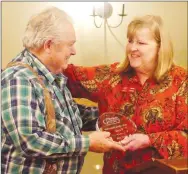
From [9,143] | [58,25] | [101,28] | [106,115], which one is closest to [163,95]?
[106,115]

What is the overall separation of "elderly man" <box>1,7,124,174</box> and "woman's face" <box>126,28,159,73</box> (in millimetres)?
207

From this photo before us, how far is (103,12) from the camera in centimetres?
132

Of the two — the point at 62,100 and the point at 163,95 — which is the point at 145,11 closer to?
the point at 163,95

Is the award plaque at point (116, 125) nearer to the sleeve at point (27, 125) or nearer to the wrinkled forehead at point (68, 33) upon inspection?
the sleeve at point (27, 125)

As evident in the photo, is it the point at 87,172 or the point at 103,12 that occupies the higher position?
the point at 103,12

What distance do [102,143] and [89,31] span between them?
0.40 meters

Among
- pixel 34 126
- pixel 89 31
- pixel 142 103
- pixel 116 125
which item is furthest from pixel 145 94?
pixel 34 126

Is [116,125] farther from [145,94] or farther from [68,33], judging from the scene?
[68,33]

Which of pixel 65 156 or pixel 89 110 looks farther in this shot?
pixel 89 110

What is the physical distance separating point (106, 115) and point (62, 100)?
17 cm

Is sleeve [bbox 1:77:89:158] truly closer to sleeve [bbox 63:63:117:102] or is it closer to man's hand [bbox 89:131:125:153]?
man's hand [bbox 89:131:125:153]

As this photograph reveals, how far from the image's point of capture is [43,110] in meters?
1.19

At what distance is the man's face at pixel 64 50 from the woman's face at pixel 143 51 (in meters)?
0.20

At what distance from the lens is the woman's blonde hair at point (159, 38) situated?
1287 mm
